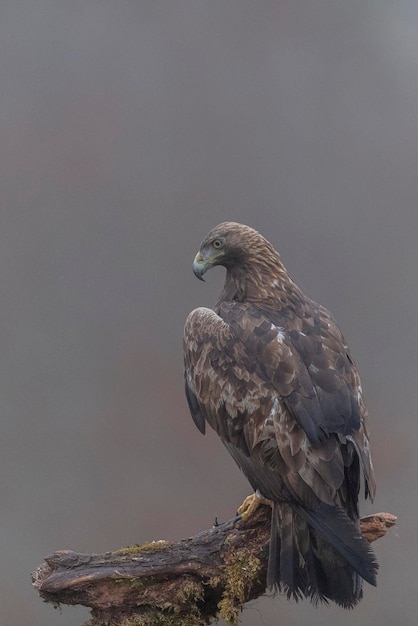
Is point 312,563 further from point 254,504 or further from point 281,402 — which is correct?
point 281,402

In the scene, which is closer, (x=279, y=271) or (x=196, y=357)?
(x=196, y=357)

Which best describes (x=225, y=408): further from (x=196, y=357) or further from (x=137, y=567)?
(x=137, y=567)

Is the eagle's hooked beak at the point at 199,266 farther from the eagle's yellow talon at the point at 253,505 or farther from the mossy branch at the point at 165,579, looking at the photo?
the mossy branch at the point at 165,579

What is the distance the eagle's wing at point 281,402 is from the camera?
3125mm

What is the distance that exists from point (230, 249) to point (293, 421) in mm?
1012

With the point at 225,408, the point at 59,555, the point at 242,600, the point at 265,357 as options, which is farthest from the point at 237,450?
the point at 59,555

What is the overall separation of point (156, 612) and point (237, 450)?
2.47 ft

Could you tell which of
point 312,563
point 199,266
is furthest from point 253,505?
point 199,266

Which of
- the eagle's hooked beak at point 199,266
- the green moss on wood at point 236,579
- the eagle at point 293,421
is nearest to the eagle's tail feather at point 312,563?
the eagle at point 293,421

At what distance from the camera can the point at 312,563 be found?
3074 mm

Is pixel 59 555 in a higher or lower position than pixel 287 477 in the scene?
lower

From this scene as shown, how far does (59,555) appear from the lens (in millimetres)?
3383

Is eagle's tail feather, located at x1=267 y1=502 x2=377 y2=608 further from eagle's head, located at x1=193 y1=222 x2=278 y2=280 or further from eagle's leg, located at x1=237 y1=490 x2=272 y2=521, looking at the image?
eagle's head, located at x1=193 y1=222 x2=278 y2=280

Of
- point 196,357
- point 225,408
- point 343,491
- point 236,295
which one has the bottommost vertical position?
point 343,491
